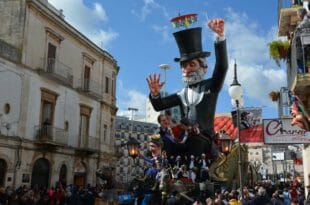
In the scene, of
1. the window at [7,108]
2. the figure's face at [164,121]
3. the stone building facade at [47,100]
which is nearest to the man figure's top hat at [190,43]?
the figure's face at [164,121]

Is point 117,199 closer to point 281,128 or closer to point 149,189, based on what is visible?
point 149,189

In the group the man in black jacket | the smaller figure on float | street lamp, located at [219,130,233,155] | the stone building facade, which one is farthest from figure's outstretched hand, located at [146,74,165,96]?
the stone building facade

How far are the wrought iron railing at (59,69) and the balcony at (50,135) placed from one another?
3.24 metres

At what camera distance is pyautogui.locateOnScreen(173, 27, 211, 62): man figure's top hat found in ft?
56.6

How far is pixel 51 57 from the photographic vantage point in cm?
2680

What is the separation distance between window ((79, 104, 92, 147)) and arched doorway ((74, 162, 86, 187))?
1.41 meters

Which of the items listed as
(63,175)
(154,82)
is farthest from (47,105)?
(154,82)

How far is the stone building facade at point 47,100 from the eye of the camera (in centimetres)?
2286

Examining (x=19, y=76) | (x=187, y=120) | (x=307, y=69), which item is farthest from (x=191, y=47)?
(x=19, y=76)

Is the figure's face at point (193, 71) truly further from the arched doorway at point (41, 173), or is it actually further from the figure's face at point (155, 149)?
the arched doorway at point (41, 173)

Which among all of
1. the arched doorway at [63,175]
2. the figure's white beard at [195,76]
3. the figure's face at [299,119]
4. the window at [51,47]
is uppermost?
the window at [51,47]

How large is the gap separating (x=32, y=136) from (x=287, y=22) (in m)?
16.6

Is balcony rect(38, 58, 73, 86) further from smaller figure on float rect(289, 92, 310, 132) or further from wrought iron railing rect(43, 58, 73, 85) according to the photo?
smaller figure on float rect(289, 92, 310, 132)

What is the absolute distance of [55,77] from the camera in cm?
2636
